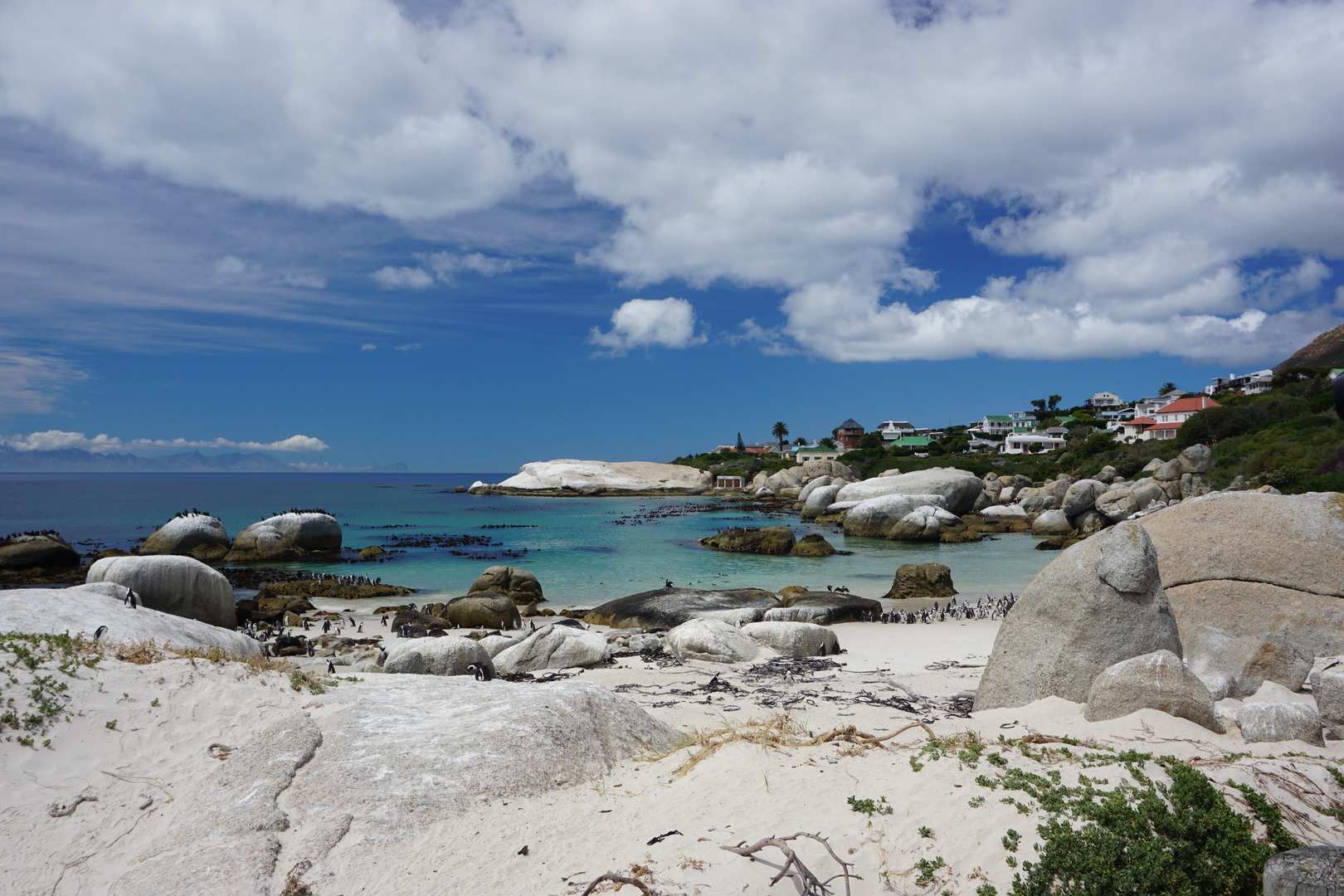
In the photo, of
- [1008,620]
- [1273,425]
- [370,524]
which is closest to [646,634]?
[1008,620]

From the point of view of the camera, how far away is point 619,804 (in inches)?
224

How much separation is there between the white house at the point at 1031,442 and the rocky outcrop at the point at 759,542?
70.6 meters

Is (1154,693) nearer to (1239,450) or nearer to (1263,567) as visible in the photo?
(1263,567)

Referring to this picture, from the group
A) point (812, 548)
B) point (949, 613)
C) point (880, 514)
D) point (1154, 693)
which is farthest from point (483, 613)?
point (880, 514)

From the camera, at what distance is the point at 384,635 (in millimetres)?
18672

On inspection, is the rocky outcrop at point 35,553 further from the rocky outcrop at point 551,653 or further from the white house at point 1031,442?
the white house at point 1031,442

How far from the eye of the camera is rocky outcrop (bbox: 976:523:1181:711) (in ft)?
25.5

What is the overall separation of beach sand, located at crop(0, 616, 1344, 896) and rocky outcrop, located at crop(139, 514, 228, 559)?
34799 mm

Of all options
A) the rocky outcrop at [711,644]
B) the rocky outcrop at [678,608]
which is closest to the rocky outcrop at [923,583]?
the rocky outcrop at [678,608]

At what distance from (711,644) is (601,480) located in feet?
316

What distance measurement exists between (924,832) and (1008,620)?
4.84 meters

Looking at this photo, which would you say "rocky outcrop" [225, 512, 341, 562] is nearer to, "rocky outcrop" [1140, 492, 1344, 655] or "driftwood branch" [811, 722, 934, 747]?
"driftwood branch" [811, 722, 934, 747]

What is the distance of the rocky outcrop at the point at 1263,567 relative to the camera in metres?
8.47

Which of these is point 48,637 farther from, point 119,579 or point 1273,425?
point 1273,425
